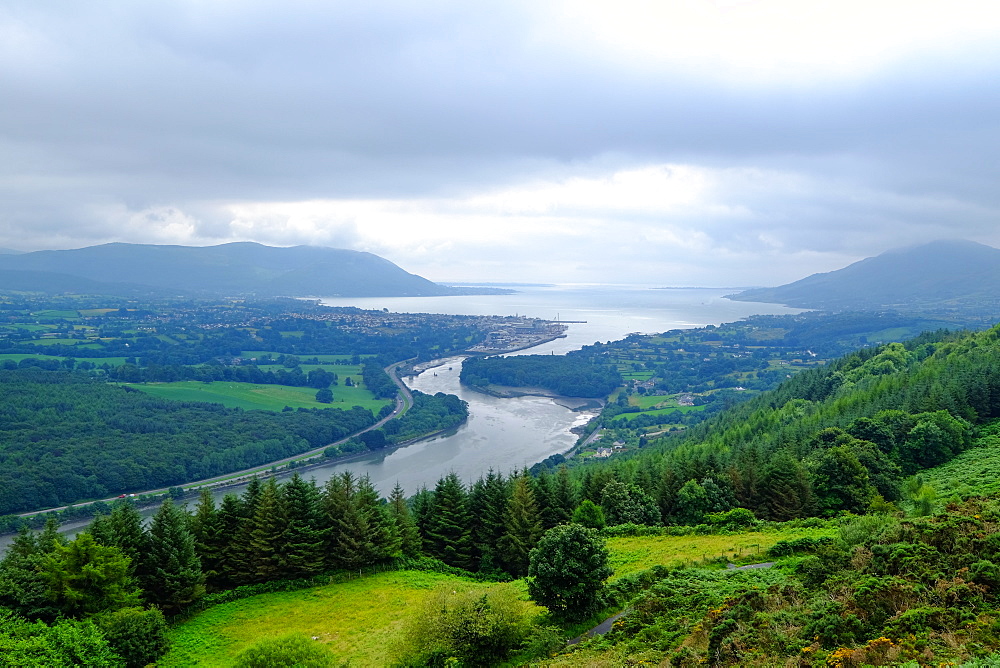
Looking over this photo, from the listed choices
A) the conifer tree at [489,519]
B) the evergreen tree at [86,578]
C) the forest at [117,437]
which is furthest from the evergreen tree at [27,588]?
the forest at [117,437]

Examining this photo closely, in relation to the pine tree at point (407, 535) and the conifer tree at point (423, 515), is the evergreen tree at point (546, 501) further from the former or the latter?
the pine tree at point (407, 535)

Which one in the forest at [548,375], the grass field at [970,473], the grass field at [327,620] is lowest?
the forest at [548,375]

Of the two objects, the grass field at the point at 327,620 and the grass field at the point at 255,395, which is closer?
the grass field at the point at 327,620

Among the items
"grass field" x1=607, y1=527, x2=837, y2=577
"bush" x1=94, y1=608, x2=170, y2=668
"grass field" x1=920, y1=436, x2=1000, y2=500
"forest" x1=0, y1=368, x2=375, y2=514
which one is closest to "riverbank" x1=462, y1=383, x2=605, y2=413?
"forest" x1=0, y1=368, x2=375, y2=514

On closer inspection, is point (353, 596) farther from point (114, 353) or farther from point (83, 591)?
point (114, 353)

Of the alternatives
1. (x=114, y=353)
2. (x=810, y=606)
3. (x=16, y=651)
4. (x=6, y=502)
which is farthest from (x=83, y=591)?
(x=114, y=353)

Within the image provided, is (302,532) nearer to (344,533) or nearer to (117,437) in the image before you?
(344,533)
